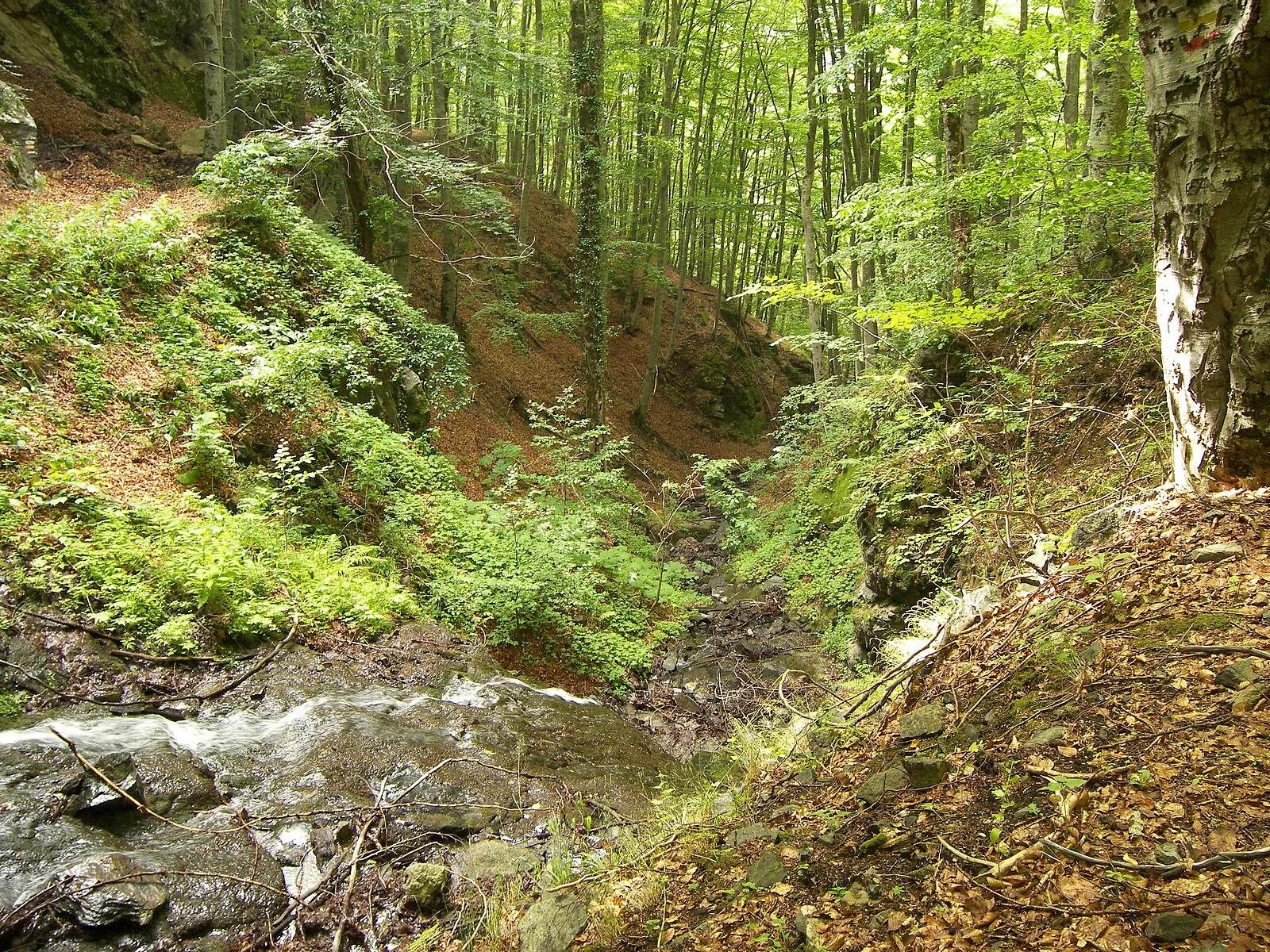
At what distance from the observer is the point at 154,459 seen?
22.0 feet

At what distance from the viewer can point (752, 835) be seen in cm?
302

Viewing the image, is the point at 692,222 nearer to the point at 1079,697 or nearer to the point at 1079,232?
the point at 1079,232

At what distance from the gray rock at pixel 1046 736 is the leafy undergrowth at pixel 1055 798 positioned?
0.01 m

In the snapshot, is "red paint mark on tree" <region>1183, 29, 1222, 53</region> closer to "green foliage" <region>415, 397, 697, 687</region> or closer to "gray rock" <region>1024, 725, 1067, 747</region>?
"gray rock" <region>1024, 725, 1067, 747</region>

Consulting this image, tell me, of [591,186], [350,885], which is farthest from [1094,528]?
[591,186]

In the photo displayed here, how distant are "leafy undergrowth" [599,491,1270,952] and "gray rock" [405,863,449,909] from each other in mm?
1209

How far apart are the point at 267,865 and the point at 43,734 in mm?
1757

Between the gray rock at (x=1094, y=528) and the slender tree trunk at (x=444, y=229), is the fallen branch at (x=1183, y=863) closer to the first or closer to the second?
the gray rock at (x=1094, y=528)

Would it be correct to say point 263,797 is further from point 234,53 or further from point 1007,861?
point 234,53

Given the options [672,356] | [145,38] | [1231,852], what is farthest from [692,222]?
[1231,852]

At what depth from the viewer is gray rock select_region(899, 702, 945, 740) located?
295 cm

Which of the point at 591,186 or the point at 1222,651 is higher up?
the point at 591,186

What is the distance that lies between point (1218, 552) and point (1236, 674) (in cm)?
75

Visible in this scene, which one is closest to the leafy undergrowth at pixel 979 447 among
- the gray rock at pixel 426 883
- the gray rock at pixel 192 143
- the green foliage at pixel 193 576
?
the gray rock at pixel 426 883
